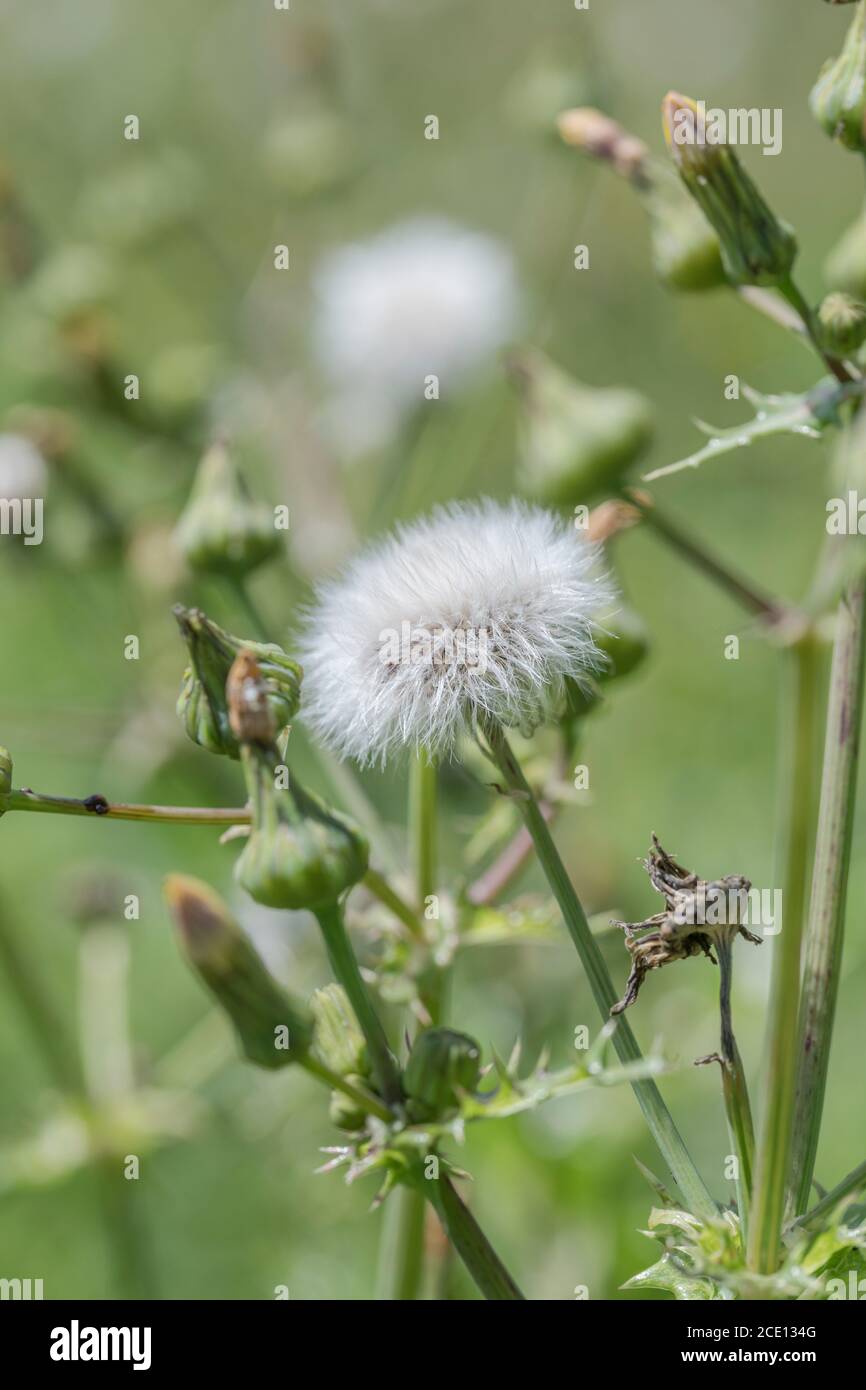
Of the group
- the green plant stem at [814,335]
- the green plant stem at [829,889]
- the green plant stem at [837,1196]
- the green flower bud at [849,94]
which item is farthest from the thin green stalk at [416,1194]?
the green flower bud at [849,94]

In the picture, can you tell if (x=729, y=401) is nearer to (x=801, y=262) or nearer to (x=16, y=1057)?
(x=801, y=262)

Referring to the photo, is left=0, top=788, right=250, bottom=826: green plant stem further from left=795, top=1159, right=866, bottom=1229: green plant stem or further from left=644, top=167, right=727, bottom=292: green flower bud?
left=644, top=167, right=727, bottom=292: green flower bud

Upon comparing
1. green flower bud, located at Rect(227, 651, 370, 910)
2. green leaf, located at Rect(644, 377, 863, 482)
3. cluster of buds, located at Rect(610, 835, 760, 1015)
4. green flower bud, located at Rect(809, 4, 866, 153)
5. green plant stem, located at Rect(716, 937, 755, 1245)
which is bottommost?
green plant stem, located at Rect(716, 937, 755, 1245)

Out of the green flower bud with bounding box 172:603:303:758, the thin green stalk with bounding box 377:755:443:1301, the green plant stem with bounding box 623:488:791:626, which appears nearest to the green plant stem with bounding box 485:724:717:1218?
the green flower bud with bounding box 172:603:303:758

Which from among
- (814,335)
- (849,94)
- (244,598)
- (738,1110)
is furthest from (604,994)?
(849,94)

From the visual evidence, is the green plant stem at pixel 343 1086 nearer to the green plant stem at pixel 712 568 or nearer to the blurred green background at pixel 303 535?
→ the green plant stem at pixel 712 568

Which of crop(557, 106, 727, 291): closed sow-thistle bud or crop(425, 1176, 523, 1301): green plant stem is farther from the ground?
crop(557, 106, 727, 291): closed sow-thistle bud
